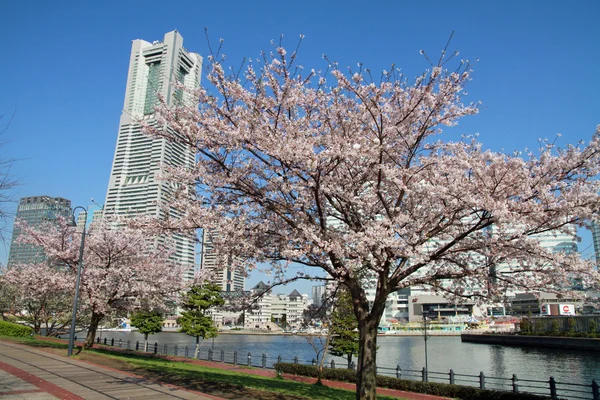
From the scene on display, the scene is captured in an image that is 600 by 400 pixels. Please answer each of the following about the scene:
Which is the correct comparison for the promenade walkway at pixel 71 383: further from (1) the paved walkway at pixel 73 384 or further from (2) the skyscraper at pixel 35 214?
(2) the skyscraper at pixel 35 214

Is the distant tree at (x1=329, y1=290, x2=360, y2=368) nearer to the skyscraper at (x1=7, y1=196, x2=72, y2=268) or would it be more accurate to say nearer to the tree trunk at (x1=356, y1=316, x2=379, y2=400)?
the tree trunk at (x1=356, y1=316, x2=379, y2=400)

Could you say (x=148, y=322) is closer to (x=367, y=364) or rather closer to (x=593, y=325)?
(x=367, y=364)

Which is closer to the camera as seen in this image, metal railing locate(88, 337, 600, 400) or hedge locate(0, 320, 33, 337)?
metal railing locate(88, 337, 600, 400)

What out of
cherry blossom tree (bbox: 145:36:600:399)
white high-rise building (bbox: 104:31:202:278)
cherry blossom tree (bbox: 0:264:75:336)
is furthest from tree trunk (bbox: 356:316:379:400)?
cherry blossom tree (bbox: 0:264:75:336)

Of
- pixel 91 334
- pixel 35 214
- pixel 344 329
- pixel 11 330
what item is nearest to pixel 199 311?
pixel 11 330

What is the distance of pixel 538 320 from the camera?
89062mm

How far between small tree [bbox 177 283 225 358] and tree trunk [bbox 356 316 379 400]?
28.9m

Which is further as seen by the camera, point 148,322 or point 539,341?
point 539,341

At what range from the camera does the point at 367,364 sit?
10312 mm

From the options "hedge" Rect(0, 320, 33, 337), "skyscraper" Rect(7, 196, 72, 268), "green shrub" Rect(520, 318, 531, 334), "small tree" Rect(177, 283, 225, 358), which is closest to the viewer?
"skyscraper" Rect(7, 196, 72, 268)

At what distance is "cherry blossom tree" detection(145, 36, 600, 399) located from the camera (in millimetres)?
9586

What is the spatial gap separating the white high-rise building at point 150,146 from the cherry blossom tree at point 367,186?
2.80 feet

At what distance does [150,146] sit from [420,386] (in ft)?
140

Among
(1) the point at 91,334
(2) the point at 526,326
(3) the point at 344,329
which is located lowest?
(2) the point at 526,326
